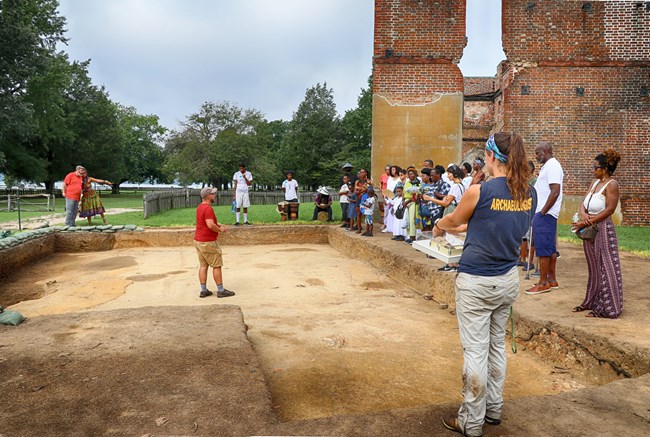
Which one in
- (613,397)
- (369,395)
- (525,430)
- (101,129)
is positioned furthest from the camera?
(101,129)

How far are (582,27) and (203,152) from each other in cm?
2655

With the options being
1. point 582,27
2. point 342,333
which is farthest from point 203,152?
point 342,333

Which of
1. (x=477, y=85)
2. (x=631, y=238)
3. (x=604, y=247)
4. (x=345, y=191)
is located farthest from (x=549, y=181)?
(x=477, y=85)

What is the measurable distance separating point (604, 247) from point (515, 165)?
250 centimetres

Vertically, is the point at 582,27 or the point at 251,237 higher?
the point at 582,27

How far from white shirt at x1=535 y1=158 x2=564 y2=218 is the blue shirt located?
3061 millimetres

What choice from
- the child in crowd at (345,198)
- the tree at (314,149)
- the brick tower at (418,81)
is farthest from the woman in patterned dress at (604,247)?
the tree at (314,149)

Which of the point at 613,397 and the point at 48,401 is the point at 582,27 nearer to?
the point at 613,397

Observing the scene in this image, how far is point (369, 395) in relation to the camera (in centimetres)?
362

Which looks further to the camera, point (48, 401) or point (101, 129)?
point (101, 129)

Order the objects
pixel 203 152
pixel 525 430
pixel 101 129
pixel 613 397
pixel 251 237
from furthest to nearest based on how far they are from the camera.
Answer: pixel 101 129, pixel 203 152, pixel 251 237, pixel 613 397, pixel 525 430

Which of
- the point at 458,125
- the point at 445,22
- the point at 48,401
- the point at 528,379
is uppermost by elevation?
the point at 445,22

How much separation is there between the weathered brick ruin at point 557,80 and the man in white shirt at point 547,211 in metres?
7.74

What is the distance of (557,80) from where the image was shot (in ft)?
44.7
